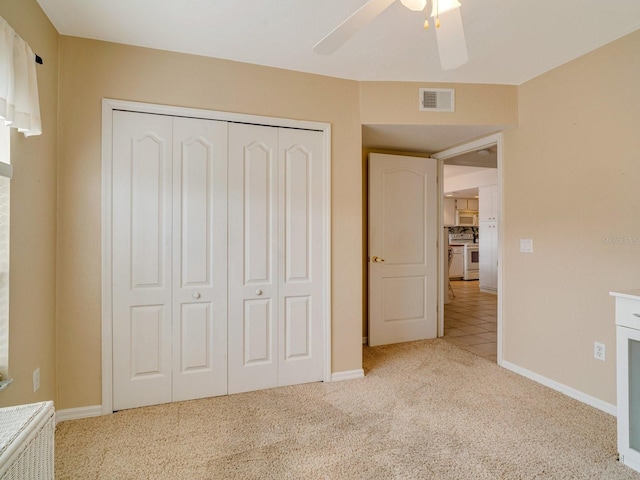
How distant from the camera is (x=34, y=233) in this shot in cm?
186

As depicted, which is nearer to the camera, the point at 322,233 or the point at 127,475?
the point at 127,475

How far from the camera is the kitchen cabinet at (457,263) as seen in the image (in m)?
8.74

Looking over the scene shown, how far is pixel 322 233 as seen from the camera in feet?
9.01

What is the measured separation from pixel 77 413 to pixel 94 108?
6.66 ft

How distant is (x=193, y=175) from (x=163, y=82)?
0.68 metres

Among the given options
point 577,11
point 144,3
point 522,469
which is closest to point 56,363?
point 144,3

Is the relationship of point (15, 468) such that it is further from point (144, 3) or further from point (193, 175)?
point (144, 3)

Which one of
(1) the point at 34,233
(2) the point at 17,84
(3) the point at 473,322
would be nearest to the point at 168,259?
(1) the point at 34,233

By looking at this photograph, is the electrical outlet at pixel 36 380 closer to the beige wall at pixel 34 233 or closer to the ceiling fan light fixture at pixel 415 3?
the beige wall at pixel 34 233

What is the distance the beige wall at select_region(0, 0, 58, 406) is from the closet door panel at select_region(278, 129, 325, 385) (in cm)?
148

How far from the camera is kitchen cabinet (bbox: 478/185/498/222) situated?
7032 mm

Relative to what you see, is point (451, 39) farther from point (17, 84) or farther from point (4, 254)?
point (4, 254)

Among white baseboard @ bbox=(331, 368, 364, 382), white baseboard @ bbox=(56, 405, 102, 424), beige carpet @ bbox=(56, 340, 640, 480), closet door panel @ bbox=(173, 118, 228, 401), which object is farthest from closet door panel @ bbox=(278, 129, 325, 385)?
white baseboard @ bbox=(56, 405, 102, 424)

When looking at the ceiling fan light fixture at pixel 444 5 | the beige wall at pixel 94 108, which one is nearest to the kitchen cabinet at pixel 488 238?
the beige wall at pixel 94 108
